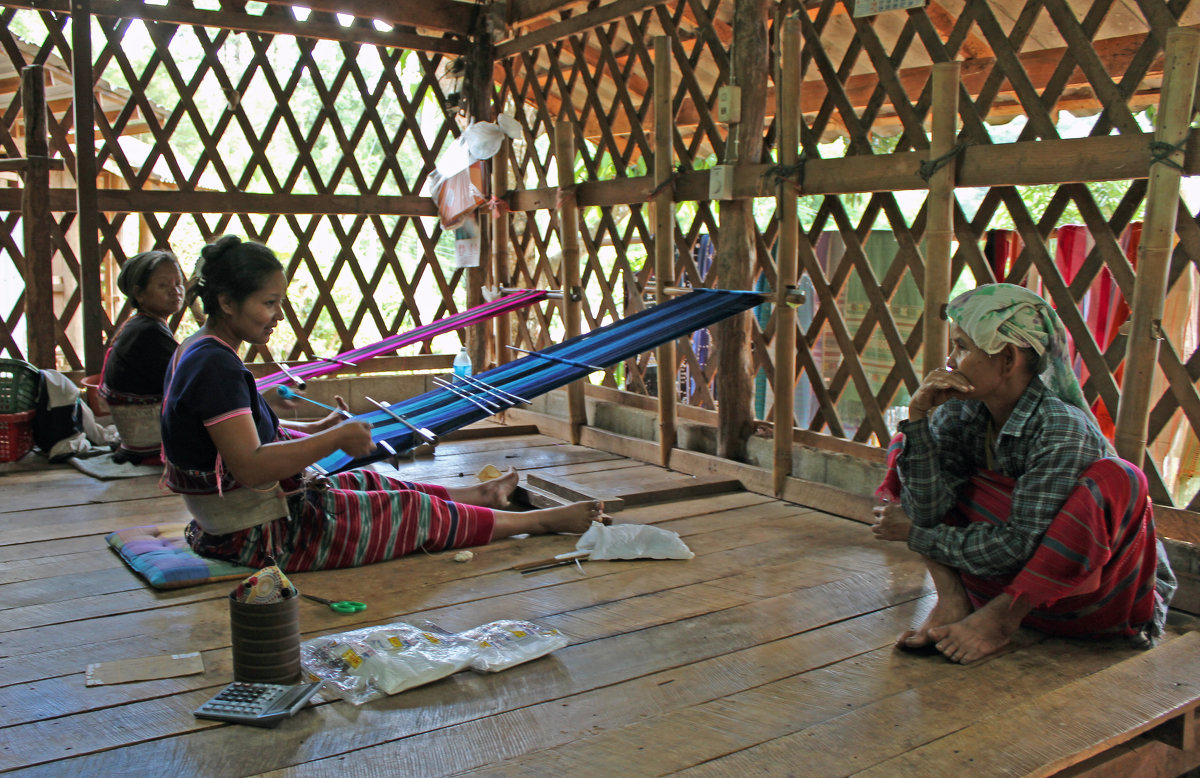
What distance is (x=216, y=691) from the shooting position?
1667 millimetres

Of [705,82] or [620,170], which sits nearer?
[620,170]

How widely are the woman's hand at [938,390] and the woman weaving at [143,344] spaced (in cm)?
249

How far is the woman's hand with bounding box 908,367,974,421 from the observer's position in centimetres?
180

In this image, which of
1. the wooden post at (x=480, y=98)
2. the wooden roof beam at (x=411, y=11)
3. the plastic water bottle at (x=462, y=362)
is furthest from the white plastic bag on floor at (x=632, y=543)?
the wooden roof beam at (x=411, y=11)

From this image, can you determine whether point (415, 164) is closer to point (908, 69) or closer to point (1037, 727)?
point (908, 69)

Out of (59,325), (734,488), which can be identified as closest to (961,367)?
(734,488)

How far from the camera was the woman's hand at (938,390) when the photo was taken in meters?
1.80

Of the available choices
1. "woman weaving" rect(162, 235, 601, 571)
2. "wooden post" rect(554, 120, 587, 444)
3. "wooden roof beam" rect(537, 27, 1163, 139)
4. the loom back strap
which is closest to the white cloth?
the loom back strap

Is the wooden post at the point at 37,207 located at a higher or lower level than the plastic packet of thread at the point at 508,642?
higher

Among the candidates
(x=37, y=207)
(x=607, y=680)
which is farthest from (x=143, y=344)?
(x=607, y=680)

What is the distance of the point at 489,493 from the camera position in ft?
9.41

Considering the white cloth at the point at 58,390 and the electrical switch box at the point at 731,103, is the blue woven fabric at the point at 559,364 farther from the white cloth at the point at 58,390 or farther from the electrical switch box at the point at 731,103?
the white cloth at the point at 58,390

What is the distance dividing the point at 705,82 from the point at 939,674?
370 centimetres

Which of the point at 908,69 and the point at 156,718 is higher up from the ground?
the point at 908,69
